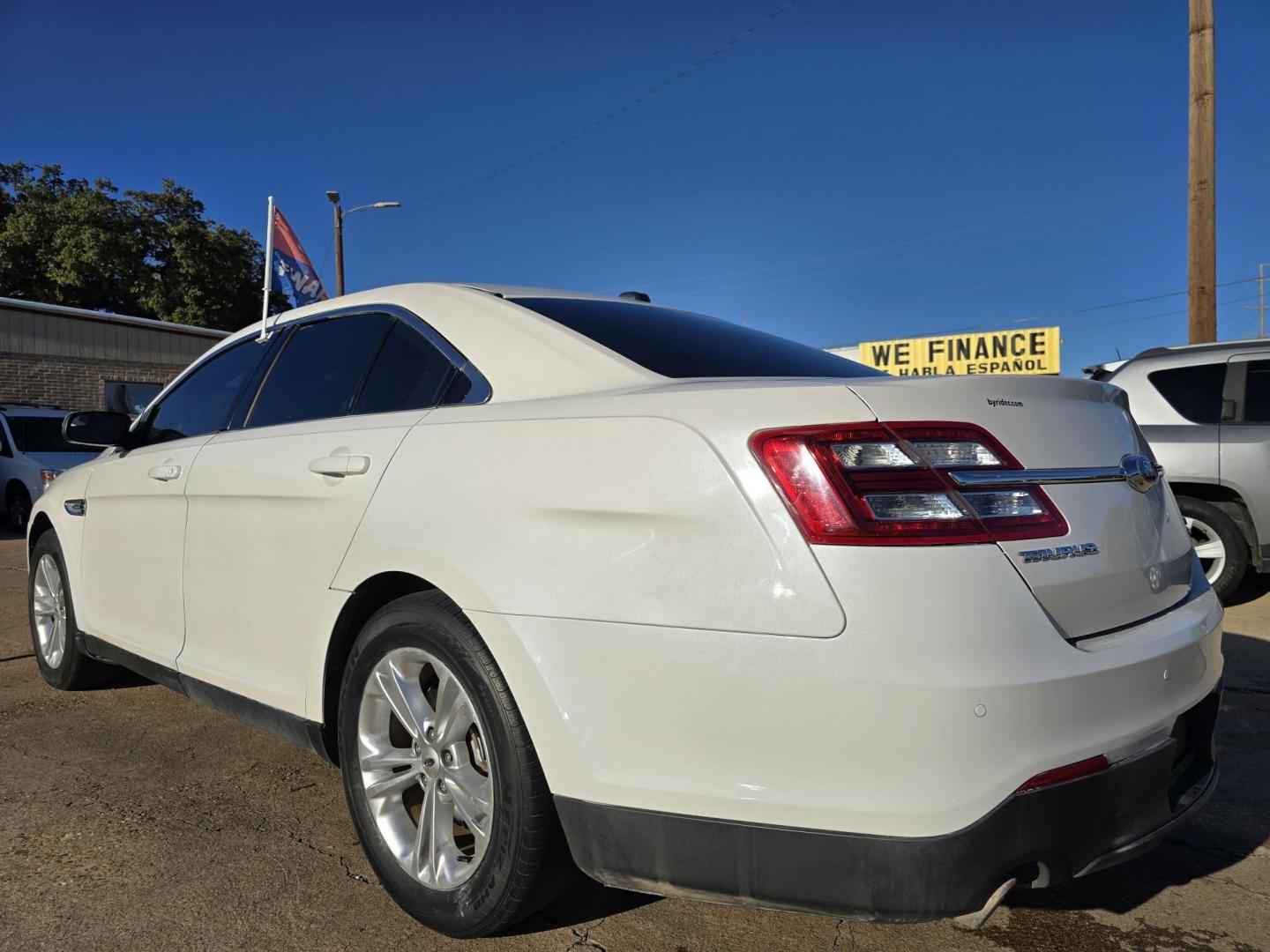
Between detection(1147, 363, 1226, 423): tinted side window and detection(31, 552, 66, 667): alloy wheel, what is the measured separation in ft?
21.4

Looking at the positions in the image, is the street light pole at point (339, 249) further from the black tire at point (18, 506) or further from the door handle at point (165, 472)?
the door handle at point (165, 472)

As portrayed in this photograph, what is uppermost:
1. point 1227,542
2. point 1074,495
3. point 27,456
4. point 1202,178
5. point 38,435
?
point 1202,178

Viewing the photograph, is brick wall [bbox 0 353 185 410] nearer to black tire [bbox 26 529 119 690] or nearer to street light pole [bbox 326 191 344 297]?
street light pole [bbox 326 191 344 297]

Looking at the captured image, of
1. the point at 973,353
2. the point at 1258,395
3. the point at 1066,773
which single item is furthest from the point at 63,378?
the point at 973,353

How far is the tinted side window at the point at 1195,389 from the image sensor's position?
5.98 meters

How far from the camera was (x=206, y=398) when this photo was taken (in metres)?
3.54

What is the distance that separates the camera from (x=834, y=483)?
1630 mm

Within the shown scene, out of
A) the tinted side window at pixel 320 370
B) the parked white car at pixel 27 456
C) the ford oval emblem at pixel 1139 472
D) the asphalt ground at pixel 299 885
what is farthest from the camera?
the parked white car at pixel 27 456

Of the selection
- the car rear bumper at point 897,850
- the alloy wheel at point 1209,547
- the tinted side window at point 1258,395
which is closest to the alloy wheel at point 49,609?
the car rear bumper at point 897,850

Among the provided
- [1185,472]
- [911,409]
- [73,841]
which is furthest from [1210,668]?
[1185,472]

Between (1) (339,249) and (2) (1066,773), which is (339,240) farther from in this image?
(2) (1066,773)

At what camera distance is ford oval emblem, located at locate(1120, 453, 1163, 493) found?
199cm

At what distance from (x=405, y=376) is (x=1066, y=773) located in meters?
1.87

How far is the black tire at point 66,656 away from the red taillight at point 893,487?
3.56 m
